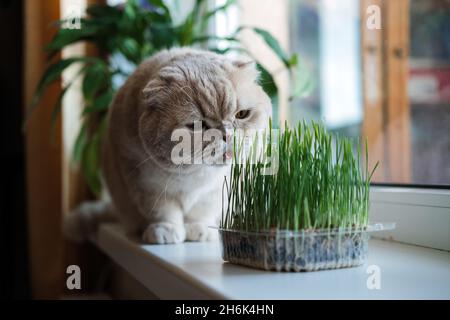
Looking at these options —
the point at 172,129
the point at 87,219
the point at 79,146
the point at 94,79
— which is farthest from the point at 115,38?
the point at 172,129

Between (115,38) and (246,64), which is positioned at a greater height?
(115,38)

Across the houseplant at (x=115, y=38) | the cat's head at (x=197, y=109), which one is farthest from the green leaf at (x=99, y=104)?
the cat's head at (x=197, y=109)

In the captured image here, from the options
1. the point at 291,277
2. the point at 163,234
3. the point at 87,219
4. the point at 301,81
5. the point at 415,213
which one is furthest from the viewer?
the point at 87,219

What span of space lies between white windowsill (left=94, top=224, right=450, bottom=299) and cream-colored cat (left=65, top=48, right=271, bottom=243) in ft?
0.47

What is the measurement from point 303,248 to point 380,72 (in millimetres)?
768

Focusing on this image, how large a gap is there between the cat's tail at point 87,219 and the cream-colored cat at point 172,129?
36 cm

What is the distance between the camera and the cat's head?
998mm

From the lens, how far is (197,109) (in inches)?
39.6

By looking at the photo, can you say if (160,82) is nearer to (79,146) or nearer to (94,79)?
(94,79)

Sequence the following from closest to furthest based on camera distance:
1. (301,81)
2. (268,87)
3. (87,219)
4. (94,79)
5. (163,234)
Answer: (163,234), (268,87), (301,81), (94,79), (87,219)

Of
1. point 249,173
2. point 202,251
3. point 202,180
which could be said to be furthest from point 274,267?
point 202,180

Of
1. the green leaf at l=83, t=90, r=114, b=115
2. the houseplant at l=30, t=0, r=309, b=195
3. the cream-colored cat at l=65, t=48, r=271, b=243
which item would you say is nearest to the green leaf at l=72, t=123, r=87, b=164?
the houseplant at l=30, t=0, r=309, b=195
